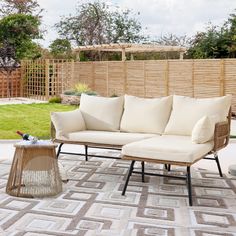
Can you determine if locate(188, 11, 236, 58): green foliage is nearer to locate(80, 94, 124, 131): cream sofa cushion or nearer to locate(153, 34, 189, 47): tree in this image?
locate(153, 34, 189, 47): tree

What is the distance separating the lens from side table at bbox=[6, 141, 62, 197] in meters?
3.88

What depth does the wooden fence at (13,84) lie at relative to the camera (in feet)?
51.7

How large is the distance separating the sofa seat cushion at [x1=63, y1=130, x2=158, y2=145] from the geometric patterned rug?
0.36 meters

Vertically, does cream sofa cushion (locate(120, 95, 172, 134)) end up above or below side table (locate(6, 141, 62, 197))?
above

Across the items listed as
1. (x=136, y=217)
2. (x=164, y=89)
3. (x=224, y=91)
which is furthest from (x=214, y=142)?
(x=164, y=89)

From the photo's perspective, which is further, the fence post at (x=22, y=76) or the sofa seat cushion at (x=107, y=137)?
the fence post at (x=22, y=76)

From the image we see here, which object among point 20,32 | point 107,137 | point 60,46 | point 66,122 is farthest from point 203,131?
point 60,46

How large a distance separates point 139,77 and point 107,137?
7263 millimetres

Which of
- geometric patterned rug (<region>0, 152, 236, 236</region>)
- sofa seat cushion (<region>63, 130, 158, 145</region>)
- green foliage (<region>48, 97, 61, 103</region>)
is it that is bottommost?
geometric patterned rug (<region>0, 152, 236, 236</region>)

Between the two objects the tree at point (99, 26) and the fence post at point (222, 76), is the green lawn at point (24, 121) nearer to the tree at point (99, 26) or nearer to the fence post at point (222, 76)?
the fence post at point (222, 76)

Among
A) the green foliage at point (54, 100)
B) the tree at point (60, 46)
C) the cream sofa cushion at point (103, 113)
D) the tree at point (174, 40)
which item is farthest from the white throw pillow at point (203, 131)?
the tree at point (60, 46)

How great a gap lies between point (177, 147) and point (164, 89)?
7.43 meters

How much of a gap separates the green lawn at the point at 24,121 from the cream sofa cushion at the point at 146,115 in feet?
7.84

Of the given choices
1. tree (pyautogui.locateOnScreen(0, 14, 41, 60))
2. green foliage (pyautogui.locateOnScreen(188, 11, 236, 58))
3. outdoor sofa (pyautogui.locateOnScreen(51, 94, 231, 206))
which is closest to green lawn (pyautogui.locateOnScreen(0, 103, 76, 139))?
outdoor sofa (pyautogui.locateOnScreen(51, 94, 231, 206))
